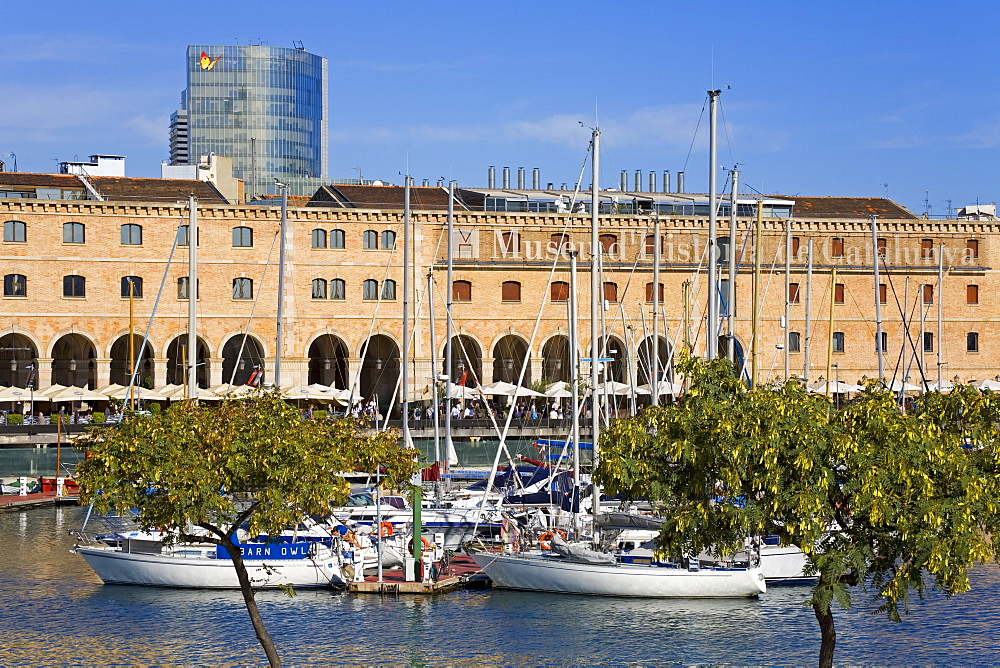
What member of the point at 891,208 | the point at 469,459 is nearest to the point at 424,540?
the point at 469,459

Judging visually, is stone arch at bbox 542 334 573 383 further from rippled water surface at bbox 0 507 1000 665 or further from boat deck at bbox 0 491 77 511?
rippled water surface at bbox 0 507 1000 665

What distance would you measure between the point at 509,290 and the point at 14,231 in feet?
78.9

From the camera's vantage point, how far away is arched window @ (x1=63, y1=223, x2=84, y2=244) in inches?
2653

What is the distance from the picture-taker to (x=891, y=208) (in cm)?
8306

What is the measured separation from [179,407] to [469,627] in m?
10.2

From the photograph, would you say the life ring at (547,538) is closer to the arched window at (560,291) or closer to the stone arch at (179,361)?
the stone arch at (179,361)

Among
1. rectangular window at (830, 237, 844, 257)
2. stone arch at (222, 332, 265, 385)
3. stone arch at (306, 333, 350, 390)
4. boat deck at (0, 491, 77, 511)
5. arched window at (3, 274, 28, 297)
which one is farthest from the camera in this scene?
rectangular window at (830, 237, 844, 257)

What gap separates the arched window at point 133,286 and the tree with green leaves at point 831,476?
2057 inches

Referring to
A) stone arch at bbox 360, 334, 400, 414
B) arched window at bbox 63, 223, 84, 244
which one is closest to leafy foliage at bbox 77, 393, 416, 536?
arched window at bbox 63, 223, 84, 244

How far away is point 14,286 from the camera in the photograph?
219ft

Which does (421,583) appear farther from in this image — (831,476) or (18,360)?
(18,360)

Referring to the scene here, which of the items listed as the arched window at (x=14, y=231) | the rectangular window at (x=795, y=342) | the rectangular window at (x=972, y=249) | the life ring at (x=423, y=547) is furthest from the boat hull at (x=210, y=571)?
the rectangular window at (x=972, y=249)

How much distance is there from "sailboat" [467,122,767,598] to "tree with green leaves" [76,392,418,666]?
38.7 ft

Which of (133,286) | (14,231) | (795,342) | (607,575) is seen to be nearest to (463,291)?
(133,286)
